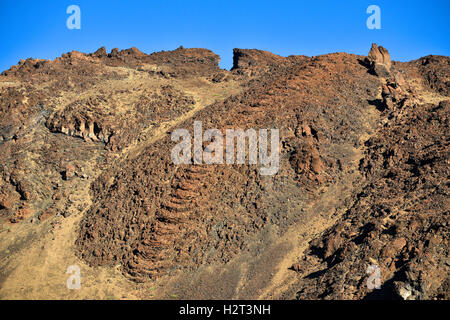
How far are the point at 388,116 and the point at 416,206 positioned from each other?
13169 millimetres

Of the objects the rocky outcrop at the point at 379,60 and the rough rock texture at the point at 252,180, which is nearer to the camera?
the rough rock texture at the point at 252,180

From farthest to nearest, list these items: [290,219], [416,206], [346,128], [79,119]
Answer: [79,119] < [346,128] < [290,219] < [416,206]

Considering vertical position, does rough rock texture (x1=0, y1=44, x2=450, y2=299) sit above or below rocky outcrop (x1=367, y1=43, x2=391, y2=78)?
below

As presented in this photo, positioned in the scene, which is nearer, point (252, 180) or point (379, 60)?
point (252, 180)

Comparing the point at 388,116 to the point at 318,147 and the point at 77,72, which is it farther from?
the point at 77,72

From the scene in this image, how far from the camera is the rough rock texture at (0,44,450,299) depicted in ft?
74.5

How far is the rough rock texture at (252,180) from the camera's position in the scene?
74.5 feet

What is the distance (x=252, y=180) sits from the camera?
94.1 feet

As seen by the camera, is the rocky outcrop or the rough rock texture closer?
the rough rock texture

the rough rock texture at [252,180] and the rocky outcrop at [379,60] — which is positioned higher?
the rocky outcrop at [379,60]

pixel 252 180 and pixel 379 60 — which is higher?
pixel 379 60

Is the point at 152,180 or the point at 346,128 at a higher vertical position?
the point at 346,128

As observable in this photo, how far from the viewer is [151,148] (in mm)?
33500

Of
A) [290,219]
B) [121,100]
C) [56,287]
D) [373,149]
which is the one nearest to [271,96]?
[373,149]
